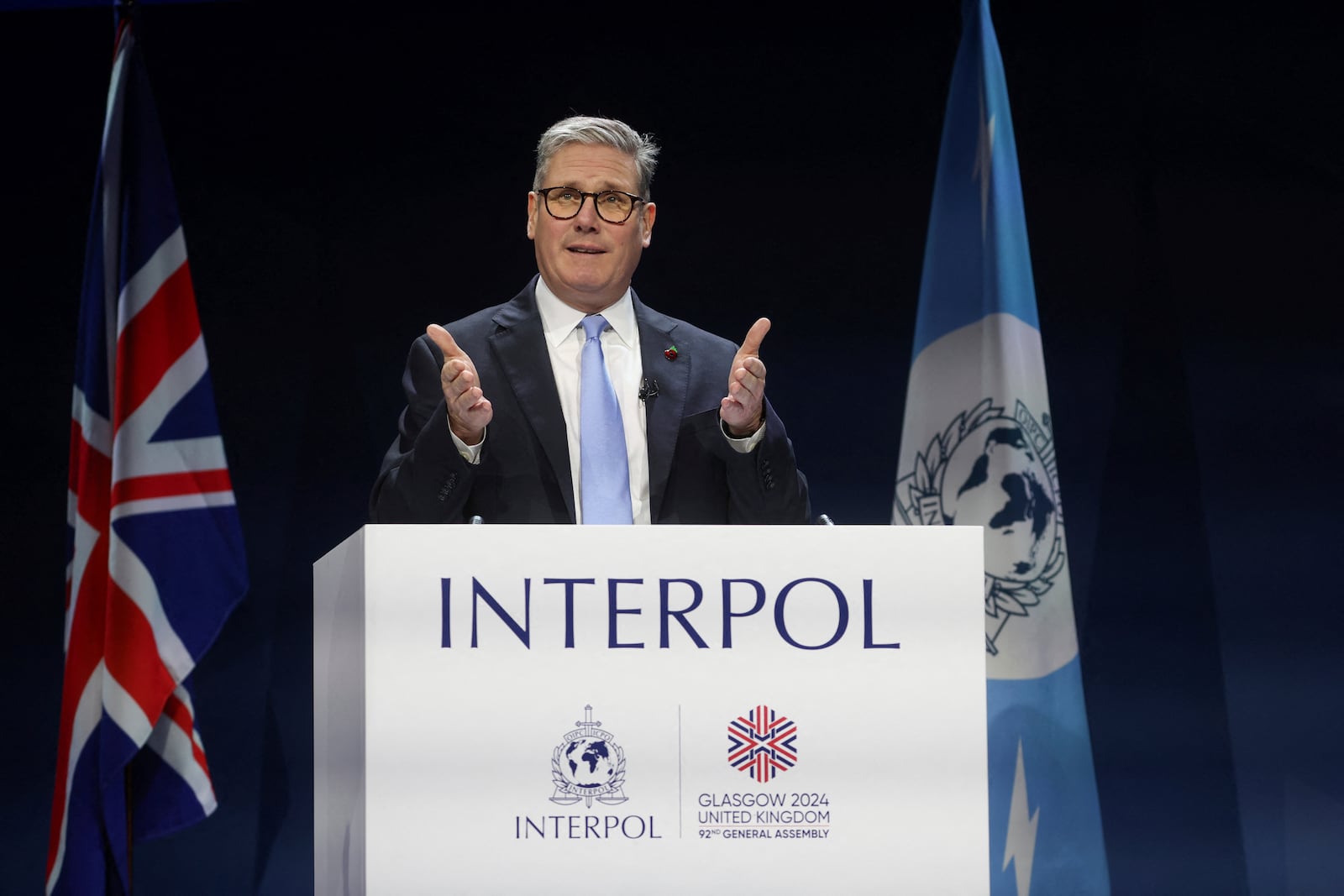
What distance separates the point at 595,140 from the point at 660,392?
486 mm

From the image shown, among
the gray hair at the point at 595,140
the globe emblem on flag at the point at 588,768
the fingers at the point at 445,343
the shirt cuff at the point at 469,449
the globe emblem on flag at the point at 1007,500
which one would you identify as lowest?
the globe emblem on flag at the point at 588,768

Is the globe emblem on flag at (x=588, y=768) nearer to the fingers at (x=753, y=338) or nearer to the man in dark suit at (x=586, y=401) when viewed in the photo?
the man in dark suit at (x=586, y=401)

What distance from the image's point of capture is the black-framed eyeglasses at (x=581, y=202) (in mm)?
2184

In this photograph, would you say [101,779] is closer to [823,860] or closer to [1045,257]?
[823,860]

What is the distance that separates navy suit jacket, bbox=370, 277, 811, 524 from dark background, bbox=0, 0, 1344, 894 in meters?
1.95

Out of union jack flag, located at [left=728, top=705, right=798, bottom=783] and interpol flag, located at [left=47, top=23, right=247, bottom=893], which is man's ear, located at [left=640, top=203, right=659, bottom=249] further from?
interpol flag, located at [left=47, top=23, right=247, bottom=893]

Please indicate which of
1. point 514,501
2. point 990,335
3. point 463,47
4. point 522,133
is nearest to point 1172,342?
point 990,335

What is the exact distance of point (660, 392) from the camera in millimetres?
2035

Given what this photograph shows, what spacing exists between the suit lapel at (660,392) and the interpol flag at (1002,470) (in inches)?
58.2

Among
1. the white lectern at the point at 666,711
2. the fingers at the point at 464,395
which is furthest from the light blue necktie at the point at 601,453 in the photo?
the white lectern at the point at 666,711

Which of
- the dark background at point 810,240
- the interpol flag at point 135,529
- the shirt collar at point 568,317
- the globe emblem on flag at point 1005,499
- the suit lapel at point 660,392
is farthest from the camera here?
the dark background at point 810,240

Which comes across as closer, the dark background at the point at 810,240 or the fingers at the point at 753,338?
the fingers at the point at 753,338

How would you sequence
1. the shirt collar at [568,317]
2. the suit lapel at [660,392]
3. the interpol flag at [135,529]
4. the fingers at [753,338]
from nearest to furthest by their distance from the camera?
the fingers at [753,338] < the suit lapel at [660,392] < the shirt collar at [568,317] < the interpol flag at [135,529]

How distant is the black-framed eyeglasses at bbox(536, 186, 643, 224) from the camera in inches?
86.0
